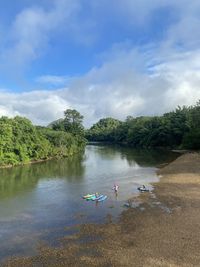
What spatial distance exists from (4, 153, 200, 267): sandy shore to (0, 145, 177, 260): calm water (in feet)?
5.21

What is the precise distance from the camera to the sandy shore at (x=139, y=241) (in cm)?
1797

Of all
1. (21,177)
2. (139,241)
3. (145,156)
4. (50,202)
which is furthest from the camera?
(145,156)

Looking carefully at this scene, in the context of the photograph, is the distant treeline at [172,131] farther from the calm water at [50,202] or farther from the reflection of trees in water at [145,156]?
the calm water at [50,202]

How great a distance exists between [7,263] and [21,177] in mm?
33286

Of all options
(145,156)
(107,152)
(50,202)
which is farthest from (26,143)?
(50,202)

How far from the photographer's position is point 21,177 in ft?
166

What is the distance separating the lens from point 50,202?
108 ft

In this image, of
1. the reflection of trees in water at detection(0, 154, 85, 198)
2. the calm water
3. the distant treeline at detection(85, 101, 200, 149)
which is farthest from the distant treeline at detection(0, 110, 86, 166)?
the distant treeline at detection(85, 101, 200, 149)

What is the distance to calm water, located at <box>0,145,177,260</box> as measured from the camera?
2279 cm

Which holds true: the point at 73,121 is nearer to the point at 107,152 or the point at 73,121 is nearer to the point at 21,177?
the point at 107,152

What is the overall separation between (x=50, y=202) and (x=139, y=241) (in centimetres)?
1436

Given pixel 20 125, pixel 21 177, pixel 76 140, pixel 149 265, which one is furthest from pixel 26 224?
pixel 76 140

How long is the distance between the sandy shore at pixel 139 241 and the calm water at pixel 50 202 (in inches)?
62.6

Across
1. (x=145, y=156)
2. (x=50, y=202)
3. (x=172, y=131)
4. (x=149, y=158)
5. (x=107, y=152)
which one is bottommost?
(x=50, y=202)
